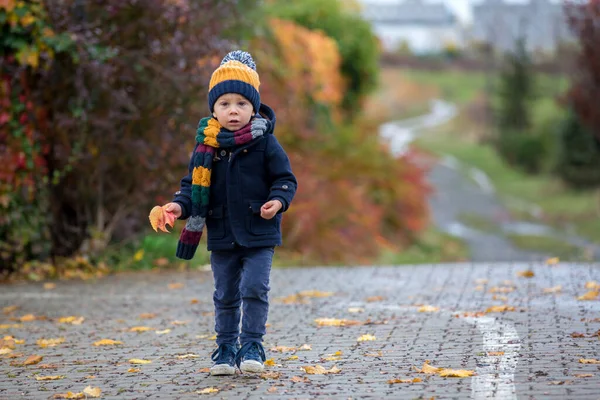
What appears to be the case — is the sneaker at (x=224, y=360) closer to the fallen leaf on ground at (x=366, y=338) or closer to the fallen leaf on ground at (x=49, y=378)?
the fallen leaf on ground at (x=49, y=378)

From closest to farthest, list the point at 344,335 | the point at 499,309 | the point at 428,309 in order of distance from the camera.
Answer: the point at 344,335, the point at 499,309, the point at 428,309

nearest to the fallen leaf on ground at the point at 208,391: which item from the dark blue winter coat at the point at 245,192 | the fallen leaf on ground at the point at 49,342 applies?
the dark blue winter coat at the point at 245,192

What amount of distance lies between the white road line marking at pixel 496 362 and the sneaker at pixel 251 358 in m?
1.22

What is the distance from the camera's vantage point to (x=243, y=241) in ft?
21.0

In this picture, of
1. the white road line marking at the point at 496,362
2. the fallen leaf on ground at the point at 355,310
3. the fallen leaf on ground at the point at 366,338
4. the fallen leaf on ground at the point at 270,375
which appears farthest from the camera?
the fallen leaf on ground at the point at 355,310

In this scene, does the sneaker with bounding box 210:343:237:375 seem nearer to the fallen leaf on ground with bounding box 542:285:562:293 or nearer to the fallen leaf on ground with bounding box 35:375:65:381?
the fallen leaf on ground with bounding box 35:375:65:381

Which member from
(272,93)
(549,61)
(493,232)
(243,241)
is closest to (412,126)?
(549,61)

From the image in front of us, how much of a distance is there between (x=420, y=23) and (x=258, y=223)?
143949mm

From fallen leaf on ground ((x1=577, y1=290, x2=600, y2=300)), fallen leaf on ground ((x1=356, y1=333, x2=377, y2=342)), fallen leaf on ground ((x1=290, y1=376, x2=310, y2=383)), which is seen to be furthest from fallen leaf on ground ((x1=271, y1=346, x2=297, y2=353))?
fallen leaf on ground ((x1=577, y1=290, x2=600, y2=300))

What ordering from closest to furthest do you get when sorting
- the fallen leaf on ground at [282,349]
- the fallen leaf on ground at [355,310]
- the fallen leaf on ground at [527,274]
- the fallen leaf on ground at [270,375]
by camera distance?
the fallen leaf on ground at [270,375], the fallen leaf on ground at [282,349], the fallen leaf on ground at [355,310], the fallen leaf on ground at [527,274]

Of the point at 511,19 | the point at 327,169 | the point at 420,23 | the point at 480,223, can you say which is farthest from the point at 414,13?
the point at 327,169

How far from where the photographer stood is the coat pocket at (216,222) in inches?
256

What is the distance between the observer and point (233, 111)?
254 inches

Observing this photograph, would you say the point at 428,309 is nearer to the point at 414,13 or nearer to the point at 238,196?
the point at 238,196
